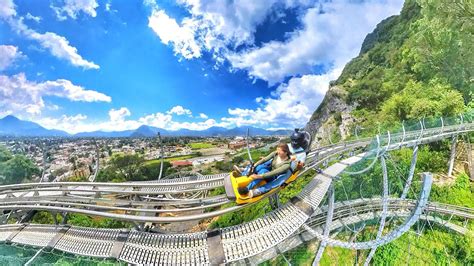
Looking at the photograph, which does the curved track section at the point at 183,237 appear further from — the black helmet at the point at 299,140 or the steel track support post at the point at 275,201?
the black helmet at the point at 299,140

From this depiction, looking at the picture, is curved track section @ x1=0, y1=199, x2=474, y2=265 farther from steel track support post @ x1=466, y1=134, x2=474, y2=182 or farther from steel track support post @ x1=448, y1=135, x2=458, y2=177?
steel track support post @ x1=466, y1=134, x2=474, y2=182

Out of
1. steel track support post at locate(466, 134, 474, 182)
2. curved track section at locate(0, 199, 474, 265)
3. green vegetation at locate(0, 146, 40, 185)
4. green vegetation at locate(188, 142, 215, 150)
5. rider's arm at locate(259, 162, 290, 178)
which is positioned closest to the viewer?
curved track section at locate(0, 199, 474, 265)

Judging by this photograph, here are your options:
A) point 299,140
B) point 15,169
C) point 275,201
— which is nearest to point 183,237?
point 275,201

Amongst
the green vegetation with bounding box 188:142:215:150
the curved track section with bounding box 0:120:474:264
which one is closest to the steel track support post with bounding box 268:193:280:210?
the curved track section with bounding box 0:120:474:264

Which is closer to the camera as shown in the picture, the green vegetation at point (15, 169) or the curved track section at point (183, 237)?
the curved track section at point (183, 237)

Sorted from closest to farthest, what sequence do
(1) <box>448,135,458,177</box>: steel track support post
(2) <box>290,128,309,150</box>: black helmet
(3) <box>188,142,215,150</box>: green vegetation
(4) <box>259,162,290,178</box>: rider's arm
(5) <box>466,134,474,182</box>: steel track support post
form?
(4) <box>259,162,290,178</box>: rider's arm
(2) <box>290,128,309,150</box>: black helmet
(1) <box>448,135,458,177</box>: steel track support post
(5) <box>466,134,474,182</box>: steel track support post
(3) <box>188,142,215,150</box>: green vegetation

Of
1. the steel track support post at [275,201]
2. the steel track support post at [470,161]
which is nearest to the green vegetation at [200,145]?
the steel track support post at [470,161]

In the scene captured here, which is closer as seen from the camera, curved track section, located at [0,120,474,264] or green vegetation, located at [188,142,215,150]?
curved track section, located at [0,120,474,264]

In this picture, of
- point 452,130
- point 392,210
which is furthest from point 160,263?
point 452,130

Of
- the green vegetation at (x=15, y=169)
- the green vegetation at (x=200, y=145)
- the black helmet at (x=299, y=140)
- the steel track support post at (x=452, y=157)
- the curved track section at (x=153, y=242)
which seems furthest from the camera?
the green vegetation at (x=200, y=145)
